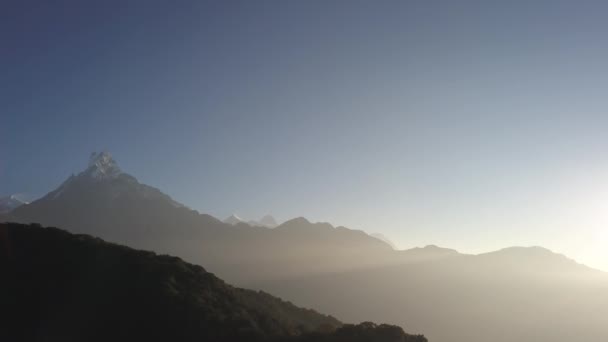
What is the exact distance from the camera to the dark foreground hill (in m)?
42.5

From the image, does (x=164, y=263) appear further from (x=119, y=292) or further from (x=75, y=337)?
(x=75, y=337)

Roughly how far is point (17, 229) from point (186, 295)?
106ft

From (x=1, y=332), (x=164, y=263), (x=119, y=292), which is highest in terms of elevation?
(x=164, y=263)

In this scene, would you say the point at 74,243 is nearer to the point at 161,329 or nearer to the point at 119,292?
the point at 119,292

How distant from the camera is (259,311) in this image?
53.0 meters

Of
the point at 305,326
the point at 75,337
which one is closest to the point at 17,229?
the point at 75,337

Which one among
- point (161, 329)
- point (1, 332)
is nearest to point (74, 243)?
point (1, 332)

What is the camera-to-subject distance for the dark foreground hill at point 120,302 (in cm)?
4247

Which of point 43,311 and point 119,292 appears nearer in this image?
point 43,311

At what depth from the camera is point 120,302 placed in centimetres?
4659

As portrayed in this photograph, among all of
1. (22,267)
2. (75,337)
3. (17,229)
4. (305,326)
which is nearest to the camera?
(75,337)

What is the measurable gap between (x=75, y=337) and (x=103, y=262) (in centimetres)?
1398

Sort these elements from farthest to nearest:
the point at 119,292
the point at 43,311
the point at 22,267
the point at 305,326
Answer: the point at 305,326
the point at 22,267
the point at 119,292
the point at 43,311

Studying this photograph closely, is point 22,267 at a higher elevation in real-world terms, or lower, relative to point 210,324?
higher
